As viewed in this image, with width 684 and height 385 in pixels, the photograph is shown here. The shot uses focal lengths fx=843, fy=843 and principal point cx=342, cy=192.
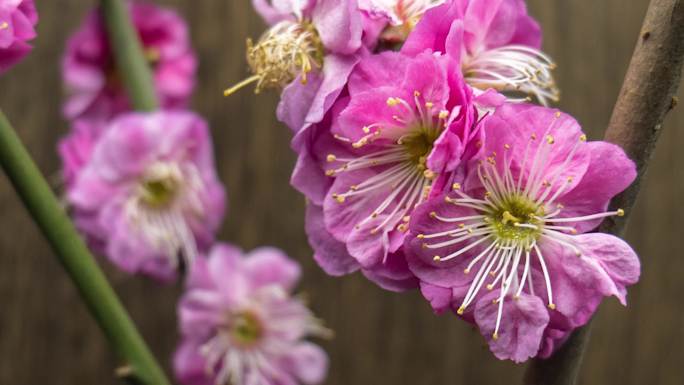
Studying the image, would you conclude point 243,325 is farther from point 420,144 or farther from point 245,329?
point 420,144

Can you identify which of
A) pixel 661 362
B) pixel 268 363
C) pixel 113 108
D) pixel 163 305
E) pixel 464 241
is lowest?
pixel 661 362

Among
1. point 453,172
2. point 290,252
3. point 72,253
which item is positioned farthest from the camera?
point 290,252


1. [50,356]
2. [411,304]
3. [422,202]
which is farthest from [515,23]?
[50,356]

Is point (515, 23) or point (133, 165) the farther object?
point (133, 165)

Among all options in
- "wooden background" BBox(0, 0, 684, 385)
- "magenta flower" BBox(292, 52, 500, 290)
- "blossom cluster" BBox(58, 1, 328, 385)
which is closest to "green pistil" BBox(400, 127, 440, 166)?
"magenta flower" BBox(292, 52, 500, 290)

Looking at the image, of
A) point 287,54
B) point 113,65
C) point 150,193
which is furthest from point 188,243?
point 287,54

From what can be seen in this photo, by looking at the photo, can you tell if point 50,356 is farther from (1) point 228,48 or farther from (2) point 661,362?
(2) point 661,362
